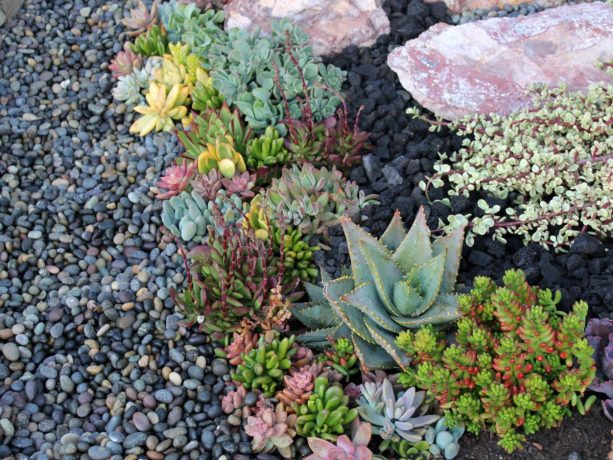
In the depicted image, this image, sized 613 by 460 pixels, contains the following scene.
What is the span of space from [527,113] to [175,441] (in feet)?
7.98

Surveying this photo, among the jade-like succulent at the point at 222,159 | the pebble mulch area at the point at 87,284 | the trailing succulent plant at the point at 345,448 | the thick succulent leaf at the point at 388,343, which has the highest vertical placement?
the jade-like succulent at the point at 222,159

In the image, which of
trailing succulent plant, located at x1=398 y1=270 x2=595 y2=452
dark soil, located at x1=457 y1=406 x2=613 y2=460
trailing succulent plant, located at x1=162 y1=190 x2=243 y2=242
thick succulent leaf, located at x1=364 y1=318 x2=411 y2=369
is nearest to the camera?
trailing succulent plant, located at x1=398 y1=270 x2=595 y2=452

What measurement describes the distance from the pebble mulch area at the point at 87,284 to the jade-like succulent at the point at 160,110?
86 millimetres

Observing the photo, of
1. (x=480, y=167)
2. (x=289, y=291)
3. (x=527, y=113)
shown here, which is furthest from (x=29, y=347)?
(x=527, y=113)

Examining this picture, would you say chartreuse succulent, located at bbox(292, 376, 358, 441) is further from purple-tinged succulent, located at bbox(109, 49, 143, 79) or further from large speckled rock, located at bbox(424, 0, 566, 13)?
large speckled rock, located at bbox(424, 0, 566, 13)

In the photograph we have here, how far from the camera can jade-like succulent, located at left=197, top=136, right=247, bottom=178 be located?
4109 millimetres

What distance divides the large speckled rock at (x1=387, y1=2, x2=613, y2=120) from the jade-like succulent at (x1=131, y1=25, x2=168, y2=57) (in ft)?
5.20

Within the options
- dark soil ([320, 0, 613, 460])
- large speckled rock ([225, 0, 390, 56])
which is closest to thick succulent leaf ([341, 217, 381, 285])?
dark soil ([320, 0, 613, 460])

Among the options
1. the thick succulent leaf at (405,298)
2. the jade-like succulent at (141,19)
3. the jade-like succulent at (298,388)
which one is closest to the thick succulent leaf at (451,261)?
the thick succulent leaf at (405,298)

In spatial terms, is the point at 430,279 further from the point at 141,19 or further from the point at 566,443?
the point at 141,19

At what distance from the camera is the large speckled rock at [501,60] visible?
430 centimetres

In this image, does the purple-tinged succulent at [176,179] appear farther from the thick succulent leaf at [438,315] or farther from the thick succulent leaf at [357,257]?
the thick succulent leaf at [438,315]

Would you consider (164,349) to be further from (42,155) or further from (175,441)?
(42,155)

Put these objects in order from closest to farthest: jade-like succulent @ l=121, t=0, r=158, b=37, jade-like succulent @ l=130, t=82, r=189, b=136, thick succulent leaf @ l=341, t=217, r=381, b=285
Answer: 1. thick succulent leaf @ l=341, t=217, r=381, b=285
2. jade-like succulent @ l=130, t=82, r=189, b=136
3. jade-like succulent @ l=121, t=0, r=158, b=37
